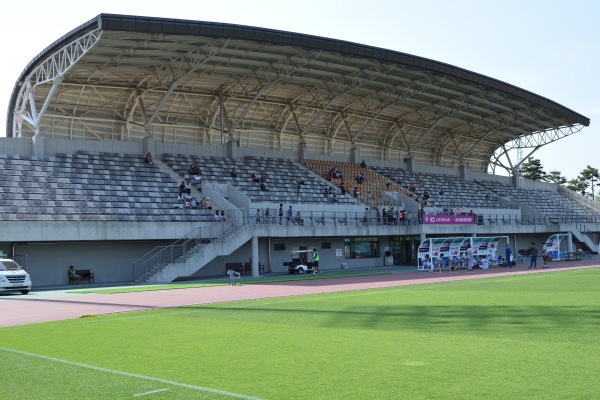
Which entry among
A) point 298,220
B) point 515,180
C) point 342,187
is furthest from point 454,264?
point 515,180

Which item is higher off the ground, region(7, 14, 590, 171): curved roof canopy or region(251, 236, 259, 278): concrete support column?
region(7, 14, 590, 171): curved roof canopy

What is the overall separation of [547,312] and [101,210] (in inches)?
1221

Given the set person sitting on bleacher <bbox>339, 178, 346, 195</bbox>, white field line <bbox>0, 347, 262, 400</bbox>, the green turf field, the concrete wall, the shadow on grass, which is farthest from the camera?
person sitting on bleacher <bbox>339, 178, 346, 195</bbox>

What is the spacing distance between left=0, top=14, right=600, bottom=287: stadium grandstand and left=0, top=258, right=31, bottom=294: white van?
3.95 metres

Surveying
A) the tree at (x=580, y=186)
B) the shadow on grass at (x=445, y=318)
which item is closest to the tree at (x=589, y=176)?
the tree at (x=580, y=186)

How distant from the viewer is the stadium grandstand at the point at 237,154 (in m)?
41.6

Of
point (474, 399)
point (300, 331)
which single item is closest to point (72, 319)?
point (300, 331)

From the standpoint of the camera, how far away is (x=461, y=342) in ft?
38.6

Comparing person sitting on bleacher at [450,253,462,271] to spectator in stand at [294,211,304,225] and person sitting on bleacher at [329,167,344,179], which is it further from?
person sitting on bleacher at [329,167,344,179]

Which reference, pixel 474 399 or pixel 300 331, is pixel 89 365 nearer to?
pixel 300 331

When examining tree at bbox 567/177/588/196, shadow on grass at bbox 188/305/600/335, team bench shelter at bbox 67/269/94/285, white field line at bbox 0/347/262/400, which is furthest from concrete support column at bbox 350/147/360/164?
tree at bbox 567/177/588/196

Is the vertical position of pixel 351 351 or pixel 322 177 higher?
pixel 322 177

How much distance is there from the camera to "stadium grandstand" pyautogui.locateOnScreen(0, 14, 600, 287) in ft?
136

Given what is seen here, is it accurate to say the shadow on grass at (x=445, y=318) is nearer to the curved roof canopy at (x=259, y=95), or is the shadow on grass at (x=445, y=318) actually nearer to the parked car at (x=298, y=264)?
the parked car at (x=298, y=264)
